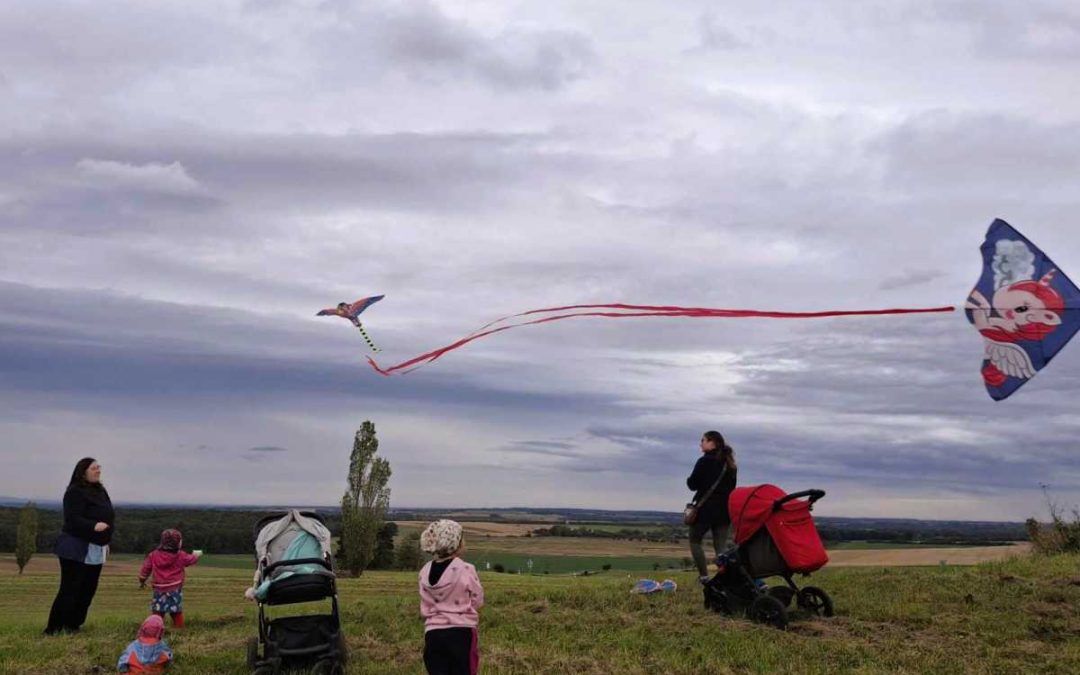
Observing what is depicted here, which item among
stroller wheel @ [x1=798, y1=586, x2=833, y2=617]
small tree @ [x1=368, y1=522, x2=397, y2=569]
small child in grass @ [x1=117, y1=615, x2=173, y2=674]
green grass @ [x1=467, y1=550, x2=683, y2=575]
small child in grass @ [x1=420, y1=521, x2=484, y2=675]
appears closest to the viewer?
small child in grass @ [x1=420, y1=521, x2=484, y2=675]

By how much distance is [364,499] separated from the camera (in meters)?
41.0

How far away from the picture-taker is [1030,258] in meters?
9.05

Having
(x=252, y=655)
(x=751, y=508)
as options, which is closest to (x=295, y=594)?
(x=252, y=655)

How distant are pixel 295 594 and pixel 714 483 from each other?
561 cm

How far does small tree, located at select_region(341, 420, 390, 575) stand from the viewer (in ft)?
132

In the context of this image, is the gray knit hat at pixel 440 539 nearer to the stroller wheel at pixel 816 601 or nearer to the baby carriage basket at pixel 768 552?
the baby carriage basket at pixel 768 552

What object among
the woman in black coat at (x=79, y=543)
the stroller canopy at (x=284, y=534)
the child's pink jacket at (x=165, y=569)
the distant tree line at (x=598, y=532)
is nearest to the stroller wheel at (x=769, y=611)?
the stroller canopy at (x=284, y=534)

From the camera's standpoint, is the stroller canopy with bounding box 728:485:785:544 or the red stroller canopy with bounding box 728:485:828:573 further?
the stroller canopy with bounding box 728:485:785:544

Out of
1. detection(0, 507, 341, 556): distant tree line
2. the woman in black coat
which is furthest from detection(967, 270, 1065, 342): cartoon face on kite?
detection(0, 507, 341, 556): distant tree line

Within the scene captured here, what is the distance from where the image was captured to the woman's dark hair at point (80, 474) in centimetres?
1152

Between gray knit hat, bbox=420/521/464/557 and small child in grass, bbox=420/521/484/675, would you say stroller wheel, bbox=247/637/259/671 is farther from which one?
gray knit hat, bbox=420/521/464/557

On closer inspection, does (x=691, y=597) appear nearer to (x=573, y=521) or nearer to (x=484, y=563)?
(x=484, y=563)

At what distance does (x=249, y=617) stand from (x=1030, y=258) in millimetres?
10665

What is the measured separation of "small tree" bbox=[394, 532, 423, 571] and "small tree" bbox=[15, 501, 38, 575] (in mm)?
19045
